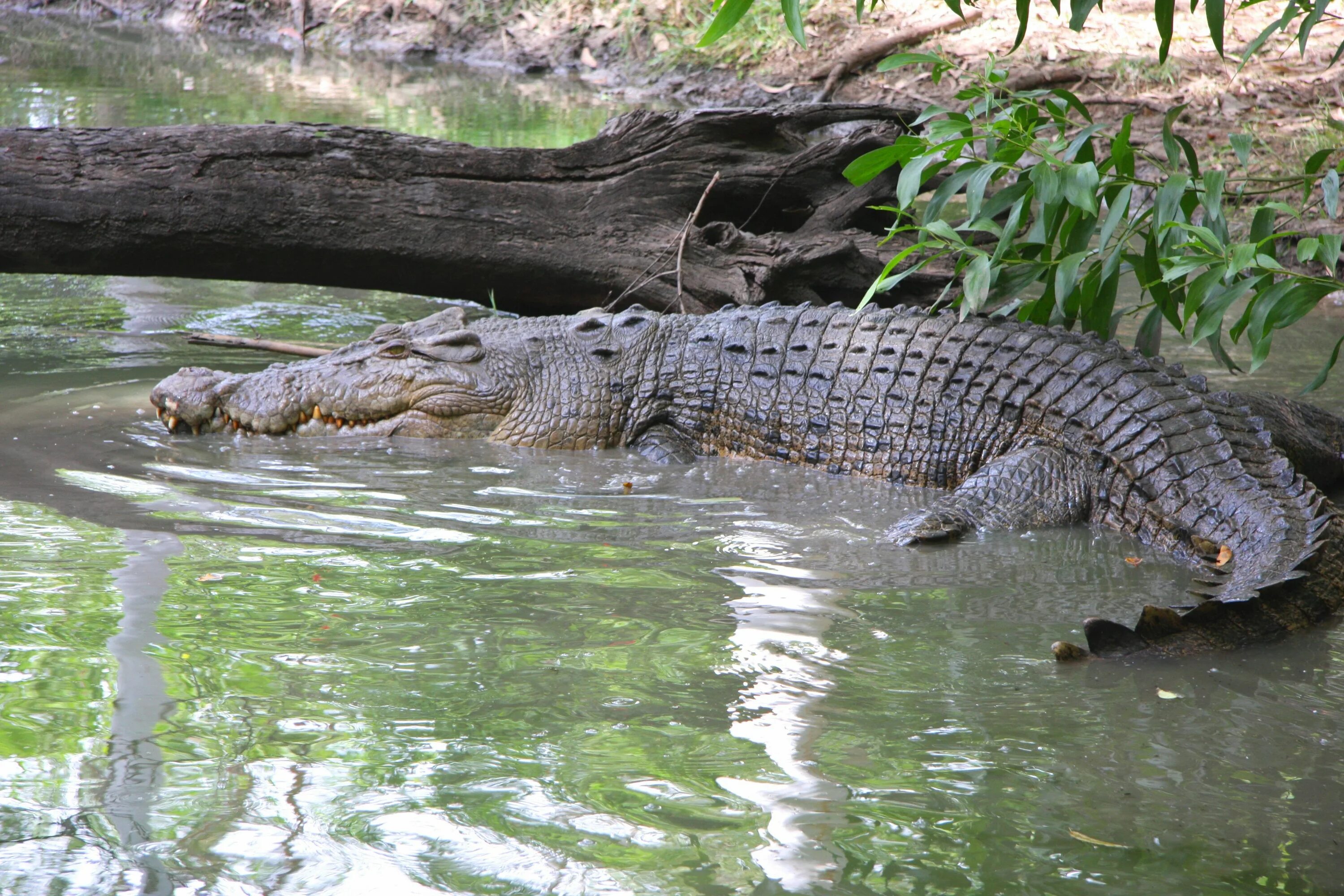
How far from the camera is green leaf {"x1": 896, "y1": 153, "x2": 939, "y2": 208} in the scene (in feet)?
12.1

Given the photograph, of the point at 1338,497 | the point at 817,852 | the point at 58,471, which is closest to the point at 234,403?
the point at 58,471

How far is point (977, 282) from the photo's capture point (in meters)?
3.97

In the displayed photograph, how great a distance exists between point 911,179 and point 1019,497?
1190 millimetres

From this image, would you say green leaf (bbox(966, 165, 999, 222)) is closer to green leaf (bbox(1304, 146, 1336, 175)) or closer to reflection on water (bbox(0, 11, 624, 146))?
green leaf (bbox(1304, 146, 1336, 175))

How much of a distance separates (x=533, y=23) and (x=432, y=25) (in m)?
2.44

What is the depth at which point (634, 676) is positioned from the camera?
2703mm

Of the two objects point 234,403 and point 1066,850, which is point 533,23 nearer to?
point 234,403

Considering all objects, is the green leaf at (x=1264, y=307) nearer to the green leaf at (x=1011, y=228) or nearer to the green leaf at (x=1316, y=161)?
the green leaf at (x=1316, y=161)

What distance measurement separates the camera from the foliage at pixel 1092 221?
3285 mm

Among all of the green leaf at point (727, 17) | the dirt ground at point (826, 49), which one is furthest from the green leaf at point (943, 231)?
the green leaf at point (727, 17)

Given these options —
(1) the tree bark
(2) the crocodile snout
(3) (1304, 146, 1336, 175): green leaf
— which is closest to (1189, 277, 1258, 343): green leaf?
(3) (1304, 146, 1336, 175): green leaf

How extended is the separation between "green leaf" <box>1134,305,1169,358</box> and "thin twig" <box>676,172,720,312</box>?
231 cm

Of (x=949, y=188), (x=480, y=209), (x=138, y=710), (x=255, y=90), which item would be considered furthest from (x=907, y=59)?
(x=255, y=90)

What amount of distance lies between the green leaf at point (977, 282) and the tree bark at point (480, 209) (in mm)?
2326
